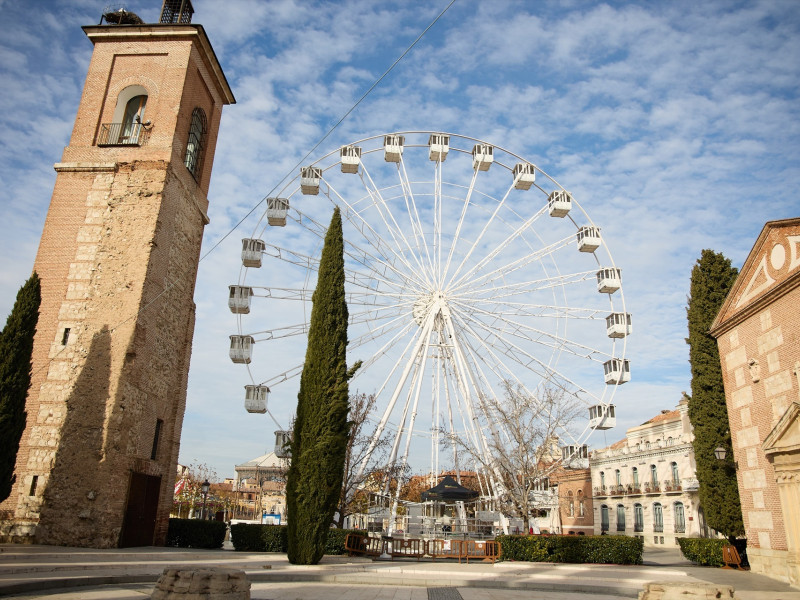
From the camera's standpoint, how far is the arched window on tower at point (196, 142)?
1995cm

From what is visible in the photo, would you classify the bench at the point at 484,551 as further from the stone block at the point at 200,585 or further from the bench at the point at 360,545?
the stone block at the point at 200,585

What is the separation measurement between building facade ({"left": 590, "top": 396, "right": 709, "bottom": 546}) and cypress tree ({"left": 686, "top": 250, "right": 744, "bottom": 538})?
50.1 feet

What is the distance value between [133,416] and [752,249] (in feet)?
53.3

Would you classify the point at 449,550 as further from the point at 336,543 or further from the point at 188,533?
the point at 188,533

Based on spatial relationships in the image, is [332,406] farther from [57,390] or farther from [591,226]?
[591,226]

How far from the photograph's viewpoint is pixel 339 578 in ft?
38.3

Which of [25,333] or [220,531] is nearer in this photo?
[25,333]

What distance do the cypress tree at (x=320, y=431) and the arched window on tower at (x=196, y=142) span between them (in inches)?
305

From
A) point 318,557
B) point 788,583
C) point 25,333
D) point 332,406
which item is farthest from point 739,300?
point 25,333

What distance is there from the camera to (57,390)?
15281mm

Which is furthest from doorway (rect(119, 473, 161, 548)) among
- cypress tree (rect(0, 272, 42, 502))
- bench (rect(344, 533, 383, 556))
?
bench (rect(344, 533, 383, 556))

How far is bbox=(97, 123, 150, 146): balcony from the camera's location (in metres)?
18.0

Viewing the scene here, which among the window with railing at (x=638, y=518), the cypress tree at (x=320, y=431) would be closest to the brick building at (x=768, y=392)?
the cypress tree at (x=320, y=431)

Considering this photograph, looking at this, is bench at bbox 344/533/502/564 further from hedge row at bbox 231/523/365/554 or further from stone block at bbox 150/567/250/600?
stone block at bbox 150/567/250/600
